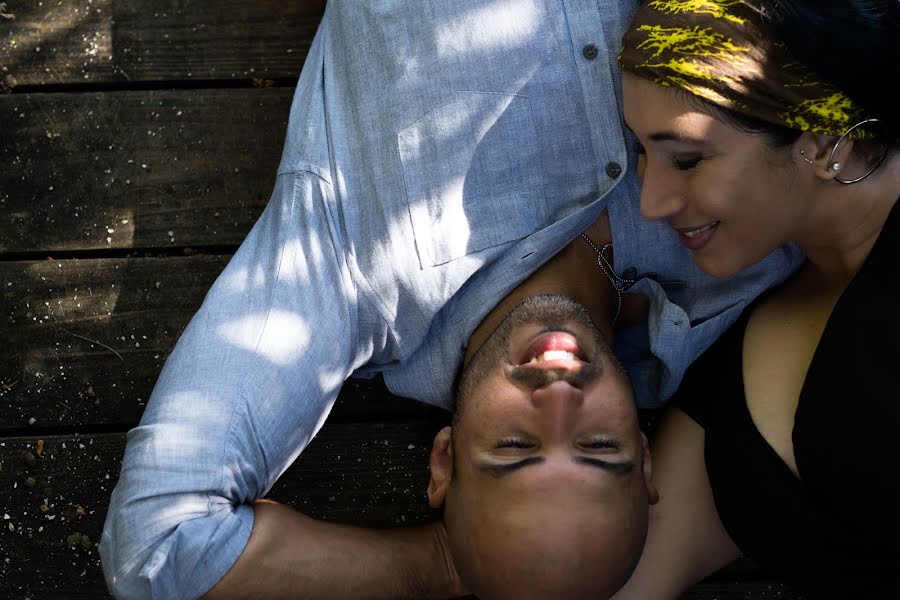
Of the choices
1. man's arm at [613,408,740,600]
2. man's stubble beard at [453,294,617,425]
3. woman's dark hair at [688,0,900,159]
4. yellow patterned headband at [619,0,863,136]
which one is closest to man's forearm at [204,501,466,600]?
man's stubble beard at [453,294,617,425]

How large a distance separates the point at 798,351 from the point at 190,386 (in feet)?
4.87

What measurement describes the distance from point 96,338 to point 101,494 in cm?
45

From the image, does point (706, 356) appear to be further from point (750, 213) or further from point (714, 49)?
point (714, 49)

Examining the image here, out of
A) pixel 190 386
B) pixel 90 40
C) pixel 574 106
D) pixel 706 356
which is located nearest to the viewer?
pixel 190 386

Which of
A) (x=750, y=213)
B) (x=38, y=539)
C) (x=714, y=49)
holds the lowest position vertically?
(x=38, y=539)

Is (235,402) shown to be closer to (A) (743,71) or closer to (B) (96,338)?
(B) (96,338)

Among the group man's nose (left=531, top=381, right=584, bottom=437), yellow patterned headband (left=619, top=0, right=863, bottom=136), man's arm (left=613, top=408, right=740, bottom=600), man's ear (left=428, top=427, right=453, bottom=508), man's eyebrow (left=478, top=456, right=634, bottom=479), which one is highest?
yellow patterned headband (left=619, top=0, right=863, bottom=136)

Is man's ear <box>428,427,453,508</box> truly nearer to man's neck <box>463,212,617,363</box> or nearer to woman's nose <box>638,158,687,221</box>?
man's neck <box>463,212,617,363</box>

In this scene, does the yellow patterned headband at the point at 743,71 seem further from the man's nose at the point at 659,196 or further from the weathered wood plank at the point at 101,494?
the weathered wood plank at the point at 101,494

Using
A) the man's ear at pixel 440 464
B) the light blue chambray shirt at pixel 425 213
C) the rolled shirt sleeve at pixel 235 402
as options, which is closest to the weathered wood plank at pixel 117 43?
the light blue chambray shirt at pixel 425 213

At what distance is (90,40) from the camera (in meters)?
2.54

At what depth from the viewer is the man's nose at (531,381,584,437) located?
183cm

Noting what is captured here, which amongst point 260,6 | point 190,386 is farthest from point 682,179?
point 260,6

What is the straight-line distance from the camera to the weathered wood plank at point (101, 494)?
233 centimetres
